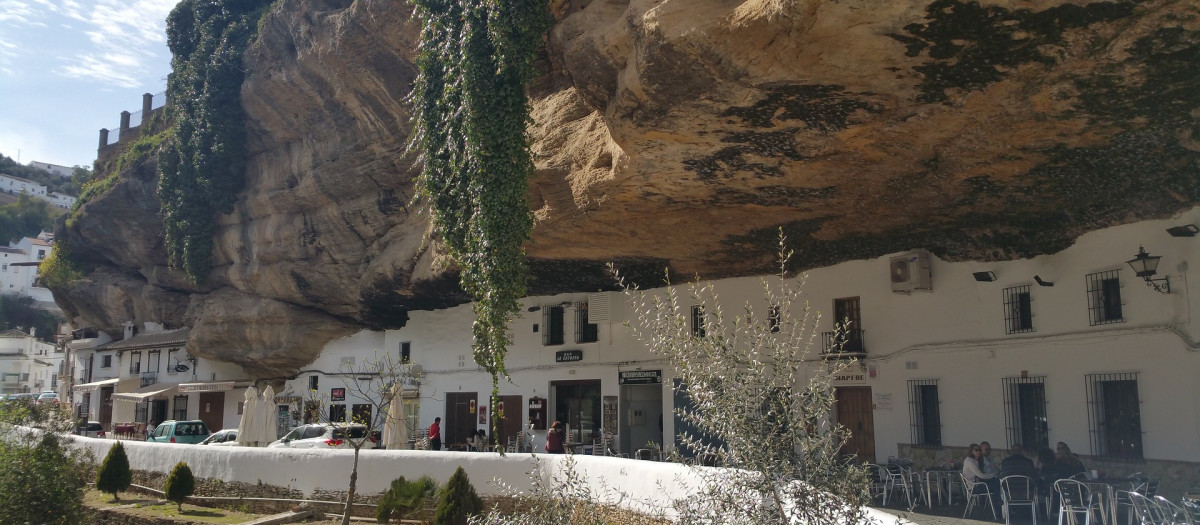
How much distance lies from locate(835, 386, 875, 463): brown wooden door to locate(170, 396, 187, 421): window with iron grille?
25.8m

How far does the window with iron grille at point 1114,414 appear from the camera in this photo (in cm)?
1115

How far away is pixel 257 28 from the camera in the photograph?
82.1ft

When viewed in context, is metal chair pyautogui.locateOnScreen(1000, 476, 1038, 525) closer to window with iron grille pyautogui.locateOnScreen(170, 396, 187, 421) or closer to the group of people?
the group of people

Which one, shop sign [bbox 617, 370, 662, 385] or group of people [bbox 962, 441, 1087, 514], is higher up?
shop sign [bbox 617, 370, 662, 385]

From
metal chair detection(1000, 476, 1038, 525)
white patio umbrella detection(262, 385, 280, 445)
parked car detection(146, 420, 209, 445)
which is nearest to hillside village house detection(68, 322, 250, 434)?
parked car detection(146, 420, 209, 445)

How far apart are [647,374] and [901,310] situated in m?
5.89

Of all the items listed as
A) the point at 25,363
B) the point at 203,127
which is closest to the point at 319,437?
the point at 203,127

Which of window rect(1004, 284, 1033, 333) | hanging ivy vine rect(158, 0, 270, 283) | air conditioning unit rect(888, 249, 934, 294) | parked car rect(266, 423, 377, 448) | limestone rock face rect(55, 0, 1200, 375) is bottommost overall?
parked car rect(266, 423, 377, 448)

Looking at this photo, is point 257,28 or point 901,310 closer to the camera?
point 901,310

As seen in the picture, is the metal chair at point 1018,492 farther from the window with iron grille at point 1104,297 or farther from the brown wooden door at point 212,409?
the brown wooden door at point 212,409

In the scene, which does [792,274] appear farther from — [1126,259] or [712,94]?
[712,94]

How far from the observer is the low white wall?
1059cm

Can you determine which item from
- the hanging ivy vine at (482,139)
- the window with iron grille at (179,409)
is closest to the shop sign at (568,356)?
the hanging ivy vine at (482,139)

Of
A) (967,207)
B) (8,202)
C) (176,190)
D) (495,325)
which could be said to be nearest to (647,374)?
(495,325)
